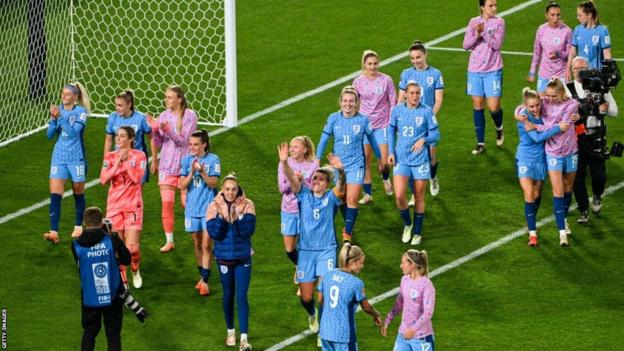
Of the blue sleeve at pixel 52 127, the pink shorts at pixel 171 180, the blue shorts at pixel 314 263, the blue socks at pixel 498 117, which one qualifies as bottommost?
the blue shorts at pixel 314 263

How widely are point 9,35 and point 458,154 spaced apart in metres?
7.69

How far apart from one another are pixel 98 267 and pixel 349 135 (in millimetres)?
4486

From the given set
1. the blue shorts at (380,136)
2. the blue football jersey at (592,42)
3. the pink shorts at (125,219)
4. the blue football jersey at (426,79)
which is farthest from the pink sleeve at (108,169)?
the blue football jersey at (592,42)

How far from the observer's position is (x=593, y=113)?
18.7 meters

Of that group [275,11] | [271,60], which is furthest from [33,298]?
[275,11]

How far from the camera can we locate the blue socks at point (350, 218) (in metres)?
18.6

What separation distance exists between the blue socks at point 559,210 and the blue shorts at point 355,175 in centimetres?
229

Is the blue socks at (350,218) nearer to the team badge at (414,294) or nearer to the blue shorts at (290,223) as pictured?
the blue shorts at (290,223)

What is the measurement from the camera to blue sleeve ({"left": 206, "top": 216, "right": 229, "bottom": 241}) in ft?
51.0

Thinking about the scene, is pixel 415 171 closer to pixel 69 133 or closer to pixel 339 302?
pixel 69 133

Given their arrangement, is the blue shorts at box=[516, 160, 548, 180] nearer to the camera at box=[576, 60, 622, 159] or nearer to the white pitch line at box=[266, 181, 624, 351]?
the camera at box=[576, 60, 622, 159]

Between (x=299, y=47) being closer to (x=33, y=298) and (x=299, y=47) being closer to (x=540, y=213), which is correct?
(x=540, y=213)

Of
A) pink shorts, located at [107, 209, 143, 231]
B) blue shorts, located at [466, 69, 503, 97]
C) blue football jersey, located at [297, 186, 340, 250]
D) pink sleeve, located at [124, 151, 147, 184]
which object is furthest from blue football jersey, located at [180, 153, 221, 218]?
blue shorts, located at [466, 69, 503, 97]

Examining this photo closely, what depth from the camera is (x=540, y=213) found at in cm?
1983
